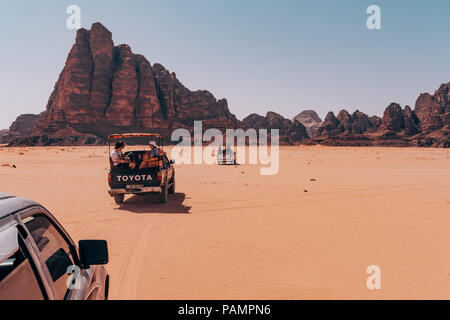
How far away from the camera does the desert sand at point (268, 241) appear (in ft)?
15.7

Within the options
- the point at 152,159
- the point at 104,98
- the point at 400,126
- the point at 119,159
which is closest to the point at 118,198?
the point at 119,159

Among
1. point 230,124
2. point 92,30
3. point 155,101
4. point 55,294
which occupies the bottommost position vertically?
point 55,294

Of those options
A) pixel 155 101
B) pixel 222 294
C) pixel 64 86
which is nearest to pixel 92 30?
pixel 64 86

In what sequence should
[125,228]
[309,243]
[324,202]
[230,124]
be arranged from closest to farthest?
1. [309,243]
2. [125,228]
3. [324,202]
4. [230,124]

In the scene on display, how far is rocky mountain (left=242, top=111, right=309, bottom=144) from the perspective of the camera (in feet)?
523

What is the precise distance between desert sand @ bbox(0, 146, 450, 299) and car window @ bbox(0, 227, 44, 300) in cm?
296

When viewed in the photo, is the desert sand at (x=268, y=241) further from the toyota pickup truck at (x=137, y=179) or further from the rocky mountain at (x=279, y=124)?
the rocky mountain at (x=279, y=124)

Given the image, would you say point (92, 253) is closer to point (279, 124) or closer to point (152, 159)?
point (152, 159)

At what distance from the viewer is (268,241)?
23.0ft

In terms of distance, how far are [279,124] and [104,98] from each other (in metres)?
91.8

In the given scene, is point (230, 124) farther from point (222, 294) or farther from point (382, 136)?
point (222, 294)

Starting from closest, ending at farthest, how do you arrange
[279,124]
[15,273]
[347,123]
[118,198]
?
[15,273], [118,198], [279,124], [347,123]

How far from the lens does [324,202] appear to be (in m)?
11.4

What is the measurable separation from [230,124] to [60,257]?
134 meters
